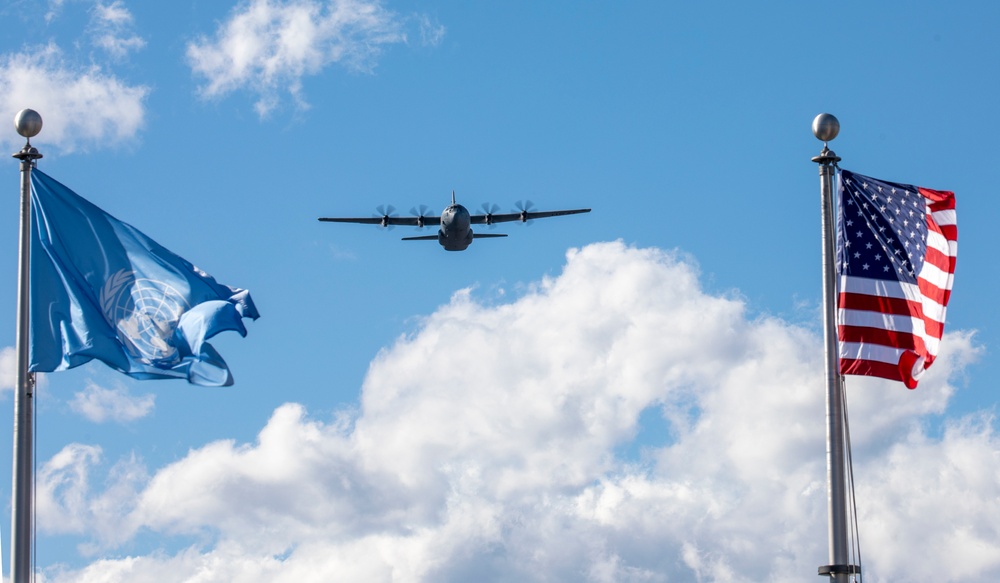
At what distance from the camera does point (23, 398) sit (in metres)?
23.5

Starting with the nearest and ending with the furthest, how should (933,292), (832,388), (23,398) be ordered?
(23,398) < (832,388) < (933,292)

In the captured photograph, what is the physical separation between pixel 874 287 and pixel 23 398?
46.6ft

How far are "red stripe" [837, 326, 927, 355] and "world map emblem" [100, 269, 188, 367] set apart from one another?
11.0m

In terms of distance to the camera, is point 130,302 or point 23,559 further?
point 130,302

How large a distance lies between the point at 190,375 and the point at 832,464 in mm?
10532

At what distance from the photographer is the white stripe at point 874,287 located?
84.3 feet

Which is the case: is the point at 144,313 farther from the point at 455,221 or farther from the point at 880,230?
the point at 455,221

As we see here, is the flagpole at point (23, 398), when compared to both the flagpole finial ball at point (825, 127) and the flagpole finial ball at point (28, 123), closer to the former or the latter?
the flagpole finial ball at point (28, 123)

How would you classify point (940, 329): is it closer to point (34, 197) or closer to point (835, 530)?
point (835, 530)

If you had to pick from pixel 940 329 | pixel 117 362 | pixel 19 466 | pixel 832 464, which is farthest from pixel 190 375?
pixel 940 329

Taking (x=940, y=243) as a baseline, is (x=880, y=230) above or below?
below

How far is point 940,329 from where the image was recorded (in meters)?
26.6

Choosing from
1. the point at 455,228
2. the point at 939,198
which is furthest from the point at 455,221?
the point at 939,198

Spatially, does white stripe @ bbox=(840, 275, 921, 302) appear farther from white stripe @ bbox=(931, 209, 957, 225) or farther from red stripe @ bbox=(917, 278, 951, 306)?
white stripe @ bbox=(931, 209, 957, 225)
